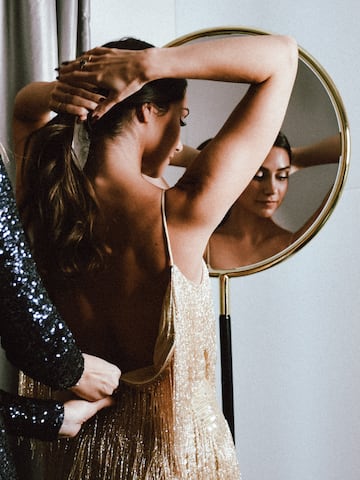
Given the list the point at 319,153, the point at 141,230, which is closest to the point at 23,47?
the point at 141,230

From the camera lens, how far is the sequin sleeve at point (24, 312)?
0.67m

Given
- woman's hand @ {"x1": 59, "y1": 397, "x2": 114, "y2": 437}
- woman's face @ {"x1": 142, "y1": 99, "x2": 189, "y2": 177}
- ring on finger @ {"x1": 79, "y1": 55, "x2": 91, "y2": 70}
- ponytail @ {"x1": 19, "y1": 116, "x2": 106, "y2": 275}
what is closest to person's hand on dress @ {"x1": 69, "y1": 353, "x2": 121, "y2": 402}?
woman's hand @ {"x1": 59, "y1": 397, "x2": 114, "y2": 437}

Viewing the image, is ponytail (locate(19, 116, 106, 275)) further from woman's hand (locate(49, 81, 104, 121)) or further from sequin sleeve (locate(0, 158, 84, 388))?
sequin sleeve (locate(0, 158, 84, 388))

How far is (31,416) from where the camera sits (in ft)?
→ 2.58

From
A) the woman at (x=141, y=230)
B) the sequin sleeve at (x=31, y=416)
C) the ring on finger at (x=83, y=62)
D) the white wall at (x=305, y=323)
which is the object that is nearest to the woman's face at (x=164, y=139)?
the woman at (x=141, y=230)

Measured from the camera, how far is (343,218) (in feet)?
5.28

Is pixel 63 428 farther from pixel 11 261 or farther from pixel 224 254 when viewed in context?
pixel 224 254

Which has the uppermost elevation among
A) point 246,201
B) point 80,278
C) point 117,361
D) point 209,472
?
point 246,201

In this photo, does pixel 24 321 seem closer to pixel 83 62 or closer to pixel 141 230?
pixel 141 230

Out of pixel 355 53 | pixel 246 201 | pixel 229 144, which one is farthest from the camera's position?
pixel 355 53

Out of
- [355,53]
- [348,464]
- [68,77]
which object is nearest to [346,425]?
[348,464]

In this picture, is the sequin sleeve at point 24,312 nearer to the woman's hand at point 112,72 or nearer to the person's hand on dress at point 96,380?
the person's hand on dress at point 96,380

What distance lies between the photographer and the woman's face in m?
0.94

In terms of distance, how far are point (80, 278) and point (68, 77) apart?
A: 0.27 metres
